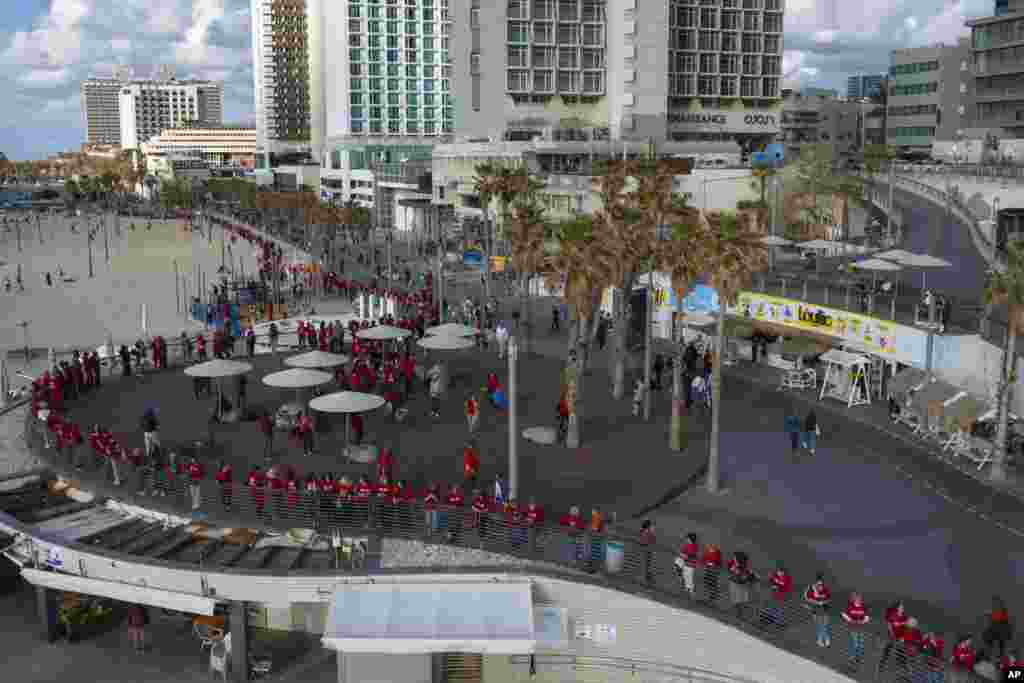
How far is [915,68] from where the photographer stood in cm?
11419

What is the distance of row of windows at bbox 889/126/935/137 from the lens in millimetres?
112312

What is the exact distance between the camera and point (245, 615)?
802 inches

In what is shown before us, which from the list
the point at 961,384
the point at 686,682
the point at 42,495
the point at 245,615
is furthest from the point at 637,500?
the point at 42,495

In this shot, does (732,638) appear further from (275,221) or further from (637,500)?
(275,221)

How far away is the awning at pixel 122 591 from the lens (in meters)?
20.3

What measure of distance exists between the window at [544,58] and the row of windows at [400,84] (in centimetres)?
5148

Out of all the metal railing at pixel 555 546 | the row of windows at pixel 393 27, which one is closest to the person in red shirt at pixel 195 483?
the metal railing at pixel 555 546

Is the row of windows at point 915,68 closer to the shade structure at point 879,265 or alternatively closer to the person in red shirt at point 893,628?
the shade structure at point 879,265

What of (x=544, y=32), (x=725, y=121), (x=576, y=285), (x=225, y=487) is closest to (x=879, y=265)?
(x=576, y=285)

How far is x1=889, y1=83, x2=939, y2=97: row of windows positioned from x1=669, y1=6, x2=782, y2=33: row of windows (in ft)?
64.9

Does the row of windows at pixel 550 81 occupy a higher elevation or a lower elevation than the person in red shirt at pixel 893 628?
higher

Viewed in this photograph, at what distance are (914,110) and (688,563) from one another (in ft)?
365

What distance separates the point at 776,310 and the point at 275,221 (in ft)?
356

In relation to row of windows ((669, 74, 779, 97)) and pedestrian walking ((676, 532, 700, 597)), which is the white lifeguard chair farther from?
row of windows ((669, 74, 779, 97))
